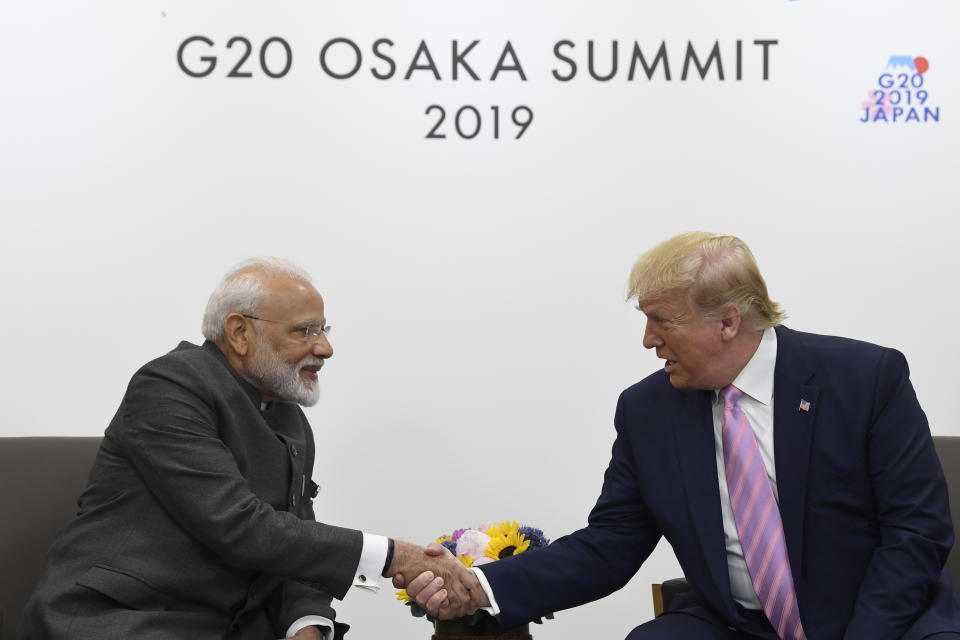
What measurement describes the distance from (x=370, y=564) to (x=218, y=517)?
0.43m

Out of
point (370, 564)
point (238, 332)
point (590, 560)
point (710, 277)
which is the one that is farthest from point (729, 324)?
point (238, 332)

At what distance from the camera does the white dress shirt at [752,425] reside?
267 centimetres

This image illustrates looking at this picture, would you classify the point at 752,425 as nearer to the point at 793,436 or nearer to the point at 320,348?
the point at 793,436

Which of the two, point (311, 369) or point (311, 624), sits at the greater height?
point (311, 369)

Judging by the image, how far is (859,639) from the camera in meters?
2.45

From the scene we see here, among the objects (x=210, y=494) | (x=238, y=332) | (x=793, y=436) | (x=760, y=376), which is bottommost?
(x=210, y=494)

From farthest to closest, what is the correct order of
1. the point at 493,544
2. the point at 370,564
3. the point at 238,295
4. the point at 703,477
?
the point at 493,544 < the point at 238,295 < the point at 370,564 < the point at 703,477

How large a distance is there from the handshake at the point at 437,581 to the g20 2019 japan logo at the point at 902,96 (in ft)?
7.29

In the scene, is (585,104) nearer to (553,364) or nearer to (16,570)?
(553,364)

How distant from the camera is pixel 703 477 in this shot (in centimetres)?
268

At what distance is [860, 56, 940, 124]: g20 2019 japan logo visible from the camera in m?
3.89

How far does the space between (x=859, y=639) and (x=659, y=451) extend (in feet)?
2.11

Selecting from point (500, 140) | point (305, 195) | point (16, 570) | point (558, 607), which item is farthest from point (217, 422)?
point (500, 140)

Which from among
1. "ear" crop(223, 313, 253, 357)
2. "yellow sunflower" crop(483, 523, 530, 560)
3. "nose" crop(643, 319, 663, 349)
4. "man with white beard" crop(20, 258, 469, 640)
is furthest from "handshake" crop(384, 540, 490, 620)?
"nose" crop(643, 319, 663, 349)
